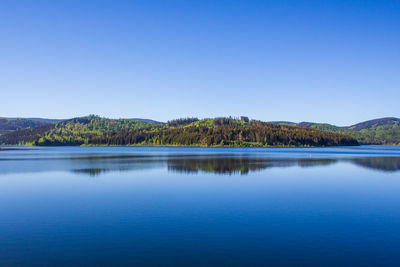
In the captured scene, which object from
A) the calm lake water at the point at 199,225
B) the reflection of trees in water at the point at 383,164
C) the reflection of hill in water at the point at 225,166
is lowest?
A: the calm lake water at the point at 199,225

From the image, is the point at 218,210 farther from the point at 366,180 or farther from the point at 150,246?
the point at 366,180

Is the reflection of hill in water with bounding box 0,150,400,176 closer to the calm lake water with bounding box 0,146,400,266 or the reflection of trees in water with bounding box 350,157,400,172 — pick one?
the reflection of trees in water with bounding box 350,157,400,172

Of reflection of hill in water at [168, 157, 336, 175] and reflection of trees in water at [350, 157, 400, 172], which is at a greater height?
reflection of hill in water at [168, 157, 336, 175]

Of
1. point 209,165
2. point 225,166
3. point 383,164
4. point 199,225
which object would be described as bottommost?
point 199,225

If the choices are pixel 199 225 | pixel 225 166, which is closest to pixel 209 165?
pixel 225 166

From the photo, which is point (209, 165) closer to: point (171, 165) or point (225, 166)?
point (225, 166)

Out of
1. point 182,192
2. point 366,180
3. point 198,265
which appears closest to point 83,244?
point 198,265

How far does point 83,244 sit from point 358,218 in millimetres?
16454

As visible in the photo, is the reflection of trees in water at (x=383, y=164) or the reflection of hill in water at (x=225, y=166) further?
the reflection of trees in water at (x=383, y=164)

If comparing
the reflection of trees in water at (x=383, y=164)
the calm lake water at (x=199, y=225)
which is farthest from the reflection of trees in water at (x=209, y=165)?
the calm lake water at (x=199, y=225)

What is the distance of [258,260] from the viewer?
44.1 feet

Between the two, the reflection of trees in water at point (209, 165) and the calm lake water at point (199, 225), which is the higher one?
the reflection of trees in water at point (209, 165)

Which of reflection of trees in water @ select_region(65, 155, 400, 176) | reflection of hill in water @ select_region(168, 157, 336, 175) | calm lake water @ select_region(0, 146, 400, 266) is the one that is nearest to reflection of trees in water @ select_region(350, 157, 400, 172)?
reflection of trees in water @ select_region(65, 155, 400, 176)

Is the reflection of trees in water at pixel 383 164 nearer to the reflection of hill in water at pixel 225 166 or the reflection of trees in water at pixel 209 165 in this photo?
the reflection of trees in water at pixel 209 165
